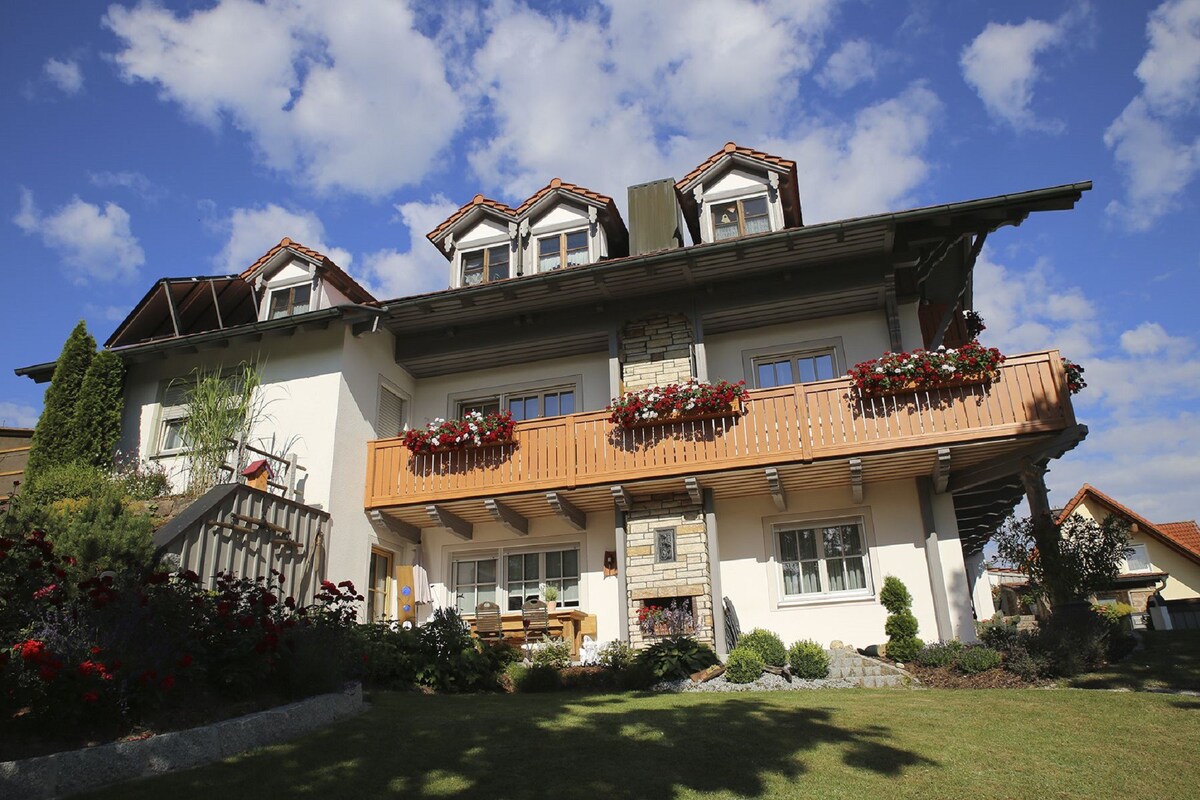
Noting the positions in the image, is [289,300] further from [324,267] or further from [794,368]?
[794,368]

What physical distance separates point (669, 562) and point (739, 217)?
21.7ft

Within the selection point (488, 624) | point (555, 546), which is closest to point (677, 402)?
point (555, 546)

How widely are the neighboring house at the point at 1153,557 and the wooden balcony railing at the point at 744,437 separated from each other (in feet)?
54.0

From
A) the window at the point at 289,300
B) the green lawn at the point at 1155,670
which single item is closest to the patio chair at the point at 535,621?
the green lawn at the point at 1155,670

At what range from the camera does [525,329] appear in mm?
15812

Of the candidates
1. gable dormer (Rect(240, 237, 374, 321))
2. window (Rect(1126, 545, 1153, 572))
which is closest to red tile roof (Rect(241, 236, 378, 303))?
gable dormer (Rect(240, 237, 374, 321))

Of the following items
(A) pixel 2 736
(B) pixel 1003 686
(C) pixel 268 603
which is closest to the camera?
(A) pixel 2 736

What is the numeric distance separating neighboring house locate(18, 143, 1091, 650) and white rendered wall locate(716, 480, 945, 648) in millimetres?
37

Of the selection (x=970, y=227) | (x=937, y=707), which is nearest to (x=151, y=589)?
(x=937, y=707)

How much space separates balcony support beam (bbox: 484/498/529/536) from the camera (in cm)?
1439

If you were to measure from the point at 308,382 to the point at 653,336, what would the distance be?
21.1ft

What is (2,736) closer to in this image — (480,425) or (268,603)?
(268,603)

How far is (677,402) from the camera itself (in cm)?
1355

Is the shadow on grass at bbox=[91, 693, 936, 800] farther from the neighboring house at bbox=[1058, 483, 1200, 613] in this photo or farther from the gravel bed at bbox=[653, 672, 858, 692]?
the neighboring house at bbox=[1058, 483, 1200, 613]
